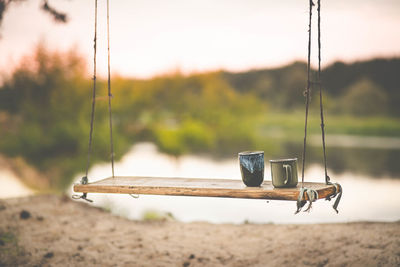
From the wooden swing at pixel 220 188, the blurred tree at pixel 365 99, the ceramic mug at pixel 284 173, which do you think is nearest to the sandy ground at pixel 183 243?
the wooden swing at pixel 220 188

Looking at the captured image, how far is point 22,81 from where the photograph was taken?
1773 centimetres

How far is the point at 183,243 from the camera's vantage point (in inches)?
201

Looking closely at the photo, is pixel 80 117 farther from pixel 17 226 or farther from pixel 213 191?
pixel 213 191

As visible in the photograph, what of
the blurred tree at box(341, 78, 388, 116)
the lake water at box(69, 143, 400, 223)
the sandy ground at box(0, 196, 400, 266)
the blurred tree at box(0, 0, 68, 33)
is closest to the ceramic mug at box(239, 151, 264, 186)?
the lake water at box(69, 143, 400, 223)

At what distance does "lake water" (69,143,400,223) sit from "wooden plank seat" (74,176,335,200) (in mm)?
1841

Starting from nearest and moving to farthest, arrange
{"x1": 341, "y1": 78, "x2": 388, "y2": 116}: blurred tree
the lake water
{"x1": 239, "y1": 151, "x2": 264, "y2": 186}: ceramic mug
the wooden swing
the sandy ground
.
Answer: the wooden swing < {"x1": 239, "y1": 151, "x2": 264, "y2": 186}: ceramic mug < the sandy ground < the lake water < {"x1": 341, "y1": 78, "x2": 388, "y2": 116}: blurred tree

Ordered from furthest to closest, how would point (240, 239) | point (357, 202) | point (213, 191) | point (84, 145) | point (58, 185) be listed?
point (84, 145)
point (58, 185)
point (357, 202)
point (240, 239)
point (213, 191)

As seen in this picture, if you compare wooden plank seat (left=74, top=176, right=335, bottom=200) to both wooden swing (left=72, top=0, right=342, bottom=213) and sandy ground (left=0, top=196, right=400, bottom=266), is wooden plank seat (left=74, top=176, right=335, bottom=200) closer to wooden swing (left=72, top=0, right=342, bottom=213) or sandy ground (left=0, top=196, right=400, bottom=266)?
wooden swing (left=72, top=0, right=342, bottom=213)

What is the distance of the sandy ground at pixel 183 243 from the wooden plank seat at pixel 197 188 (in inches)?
70.2

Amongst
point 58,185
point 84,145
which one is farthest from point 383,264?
point 84,145

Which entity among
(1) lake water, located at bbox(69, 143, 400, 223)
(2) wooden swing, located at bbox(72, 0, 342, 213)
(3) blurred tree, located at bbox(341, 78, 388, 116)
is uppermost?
(3) blurred tree, located at bbox(341, 78, 388, 116)

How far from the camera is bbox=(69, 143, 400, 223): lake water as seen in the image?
316 inches

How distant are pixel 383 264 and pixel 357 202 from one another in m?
7.20

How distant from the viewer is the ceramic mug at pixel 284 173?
254 centimetres
